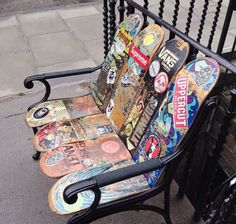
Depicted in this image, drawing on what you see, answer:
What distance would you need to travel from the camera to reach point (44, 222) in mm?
2275

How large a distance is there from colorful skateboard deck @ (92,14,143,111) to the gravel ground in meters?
3.81

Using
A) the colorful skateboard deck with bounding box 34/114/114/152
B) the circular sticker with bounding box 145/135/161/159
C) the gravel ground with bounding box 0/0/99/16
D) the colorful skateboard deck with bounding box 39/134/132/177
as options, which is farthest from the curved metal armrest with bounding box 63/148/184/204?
the gravel ground with bounding box 0/0/99/16

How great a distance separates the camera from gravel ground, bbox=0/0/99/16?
5.83 meters

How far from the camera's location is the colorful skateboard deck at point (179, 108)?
174 centimetres

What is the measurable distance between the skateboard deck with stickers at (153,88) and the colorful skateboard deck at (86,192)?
1.02 feet

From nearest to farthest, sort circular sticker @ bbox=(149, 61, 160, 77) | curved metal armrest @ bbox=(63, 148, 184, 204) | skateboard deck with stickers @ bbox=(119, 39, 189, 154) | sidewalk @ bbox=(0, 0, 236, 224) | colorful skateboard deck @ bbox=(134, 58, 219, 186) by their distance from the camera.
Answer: curved metal armrest @ bbox=(63, 148, 184, 204) < colorful skateboard deck @ bbox=(134, 58, 219, 186) < skateboard deck with stickers @ bbox=(119, 39, 189, 154) < circular sticker @ bbox=(149, 61, 160, 77) < sidewalk @ bbox=(0, 0, 236, 224)

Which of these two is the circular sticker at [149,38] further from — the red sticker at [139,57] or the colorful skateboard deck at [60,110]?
the colorful skateboard deck at [60,110]

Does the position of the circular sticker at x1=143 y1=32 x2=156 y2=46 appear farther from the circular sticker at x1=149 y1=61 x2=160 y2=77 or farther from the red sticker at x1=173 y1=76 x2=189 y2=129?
the red sticker at x1=173 y1=76 x2=189 y2=129

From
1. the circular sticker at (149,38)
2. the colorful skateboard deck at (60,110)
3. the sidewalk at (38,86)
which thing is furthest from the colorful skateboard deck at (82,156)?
the circular sticker at (149,38)

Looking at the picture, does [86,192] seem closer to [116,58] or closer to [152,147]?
[152,147]

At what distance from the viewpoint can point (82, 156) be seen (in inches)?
85.1

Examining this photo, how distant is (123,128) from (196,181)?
5.76 feet

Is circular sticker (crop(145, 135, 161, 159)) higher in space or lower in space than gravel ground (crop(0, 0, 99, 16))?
higher

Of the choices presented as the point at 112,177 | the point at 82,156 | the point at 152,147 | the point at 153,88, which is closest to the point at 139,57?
the point at 153,88
